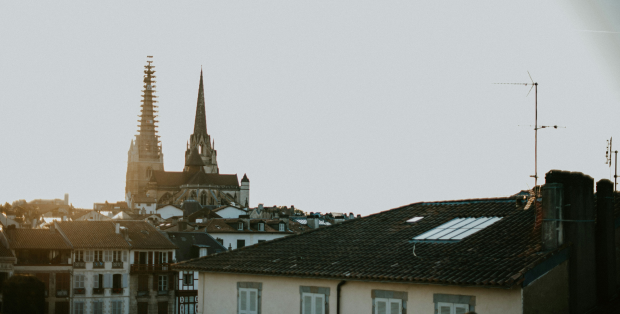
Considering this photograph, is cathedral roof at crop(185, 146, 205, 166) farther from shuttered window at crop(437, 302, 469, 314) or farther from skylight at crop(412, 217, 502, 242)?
shuttered window at crop(437, 302, 469, 314)

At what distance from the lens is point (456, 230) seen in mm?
16641

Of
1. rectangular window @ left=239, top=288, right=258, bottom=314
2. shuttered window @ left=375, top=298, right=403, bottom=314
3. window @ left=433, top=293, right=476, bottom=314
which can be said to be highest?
window @ left=433, top=293, right=476, bottom=314

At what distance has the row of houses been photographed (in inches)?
516

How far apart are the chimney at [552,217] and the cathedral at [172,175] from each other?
150 meters

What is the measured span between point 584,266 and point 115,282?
5378 centimetres

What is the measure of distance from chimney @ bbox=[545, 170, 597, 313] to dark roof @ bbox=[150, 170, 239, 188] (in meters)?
157

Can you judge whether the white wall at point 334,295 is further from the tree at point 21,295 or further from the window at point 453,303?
the tree at point 21,295

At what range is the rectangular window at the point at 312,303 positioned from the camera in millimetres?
15812

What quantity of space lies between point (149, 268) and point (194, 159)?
393 feet

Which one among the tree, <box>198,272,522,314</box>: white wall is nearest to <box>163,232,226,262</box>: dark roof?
the tree

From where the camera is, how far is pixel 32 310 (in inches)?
1880

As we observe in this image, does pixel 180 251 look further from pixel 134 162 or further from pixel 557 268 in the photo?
pixel 134 162

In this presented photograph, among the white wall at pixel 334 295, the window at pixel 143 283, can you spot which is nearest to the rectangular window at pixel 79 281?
the window at pixel 143 283

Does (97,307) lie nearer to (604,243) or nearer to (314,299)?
(314,299)
